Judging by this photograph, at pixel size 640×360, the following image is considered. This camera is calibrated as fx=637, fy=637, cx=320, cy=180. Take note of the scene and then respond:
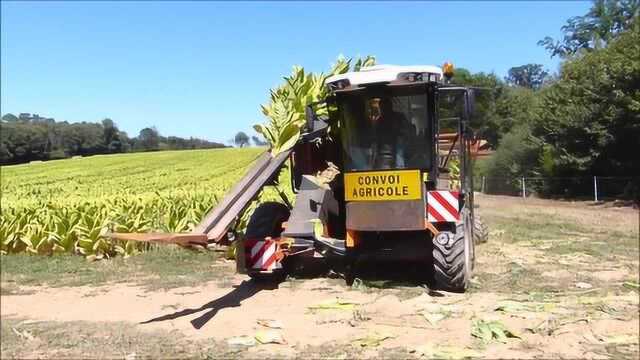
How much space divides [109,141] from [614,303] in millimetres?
5683

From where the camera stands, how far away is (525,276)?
868cm

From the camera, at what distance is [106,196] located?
21.4 ft

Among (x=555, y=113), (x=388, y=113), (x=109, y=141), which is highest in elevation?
(x=555, y=113)

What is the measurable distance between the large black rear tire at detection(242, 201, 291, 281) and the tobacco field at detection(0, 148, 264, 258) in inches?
26.8

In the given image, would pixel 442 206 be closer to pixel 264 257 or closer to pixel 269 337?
pixel 264 257

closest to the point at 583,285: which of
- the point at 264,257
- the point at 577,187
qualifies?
the point at 264,257

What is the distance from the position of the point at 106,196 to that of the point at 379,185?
2.99 metres

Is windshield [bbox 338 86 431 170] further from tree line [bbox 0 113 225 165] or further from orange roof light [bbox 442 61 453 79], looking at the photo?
tree line [bbox 0 113 225 165]

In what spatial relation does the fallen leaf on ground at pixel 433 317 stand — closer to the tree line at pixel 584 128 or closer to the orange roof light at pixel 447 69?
the orange roof light at pixel 447 69

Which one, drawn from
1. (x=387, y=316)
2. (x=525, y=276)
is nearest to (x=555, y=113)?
(x=525, y=276)

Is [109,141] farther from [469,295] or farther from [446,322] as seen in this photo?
[469,295]

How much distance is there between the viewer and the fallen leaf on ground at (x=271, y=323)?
20.1ft

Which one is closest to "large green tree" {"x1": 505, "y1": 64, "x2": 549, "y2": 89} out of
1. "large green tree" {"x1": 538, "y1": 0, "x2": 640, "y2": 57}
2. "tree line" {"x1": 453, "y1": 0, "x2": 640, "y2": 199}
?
"large green tree" {"x1": 538, "y1": 0, "x2": 640, "y2": 57}

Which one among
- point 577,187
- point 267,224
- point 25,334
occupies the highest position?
point 577,187
